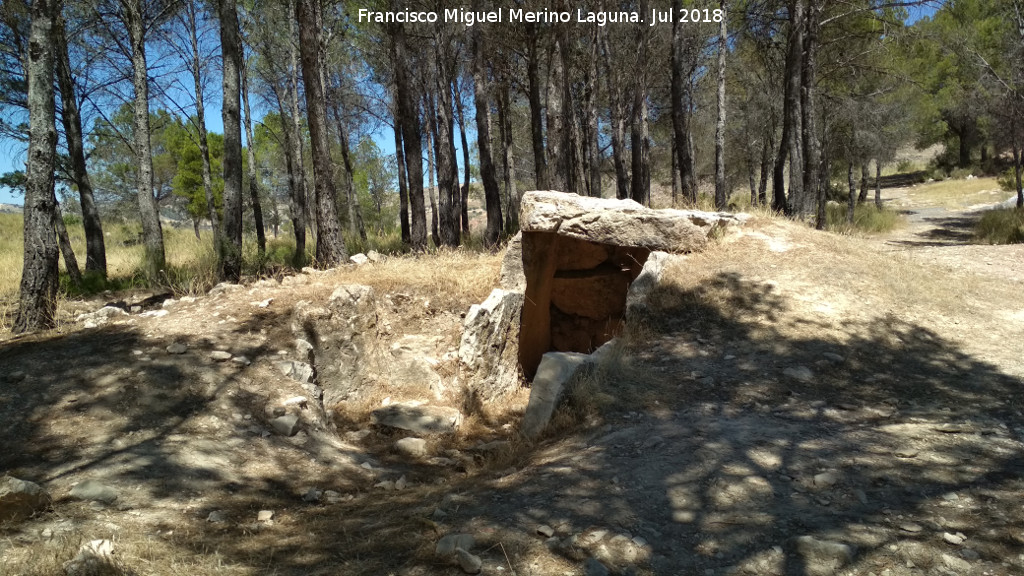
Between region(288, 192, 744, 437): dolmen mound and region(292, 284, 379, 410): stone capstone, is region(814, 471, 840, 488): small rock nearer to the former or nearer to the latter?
region(288, 192, 744, 437): dolmen mound

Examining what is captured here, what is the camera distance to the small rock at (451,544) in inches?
102

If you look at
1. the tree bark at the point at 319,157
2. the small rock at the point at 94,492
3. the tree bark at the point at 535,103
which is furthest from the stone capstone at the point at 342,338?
the tree bark at the point at 535,103

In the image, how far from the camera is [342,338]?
6730mm

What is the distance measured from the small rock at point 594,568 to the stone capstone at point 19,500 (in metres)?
2.90

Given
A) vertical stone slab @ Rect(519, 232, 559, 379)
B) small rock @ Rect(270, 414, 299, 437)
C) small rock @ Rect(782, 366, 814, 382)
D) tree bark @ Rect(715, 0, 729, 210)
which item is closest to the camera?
small rock @ Rect(270, 414, 299, 437)

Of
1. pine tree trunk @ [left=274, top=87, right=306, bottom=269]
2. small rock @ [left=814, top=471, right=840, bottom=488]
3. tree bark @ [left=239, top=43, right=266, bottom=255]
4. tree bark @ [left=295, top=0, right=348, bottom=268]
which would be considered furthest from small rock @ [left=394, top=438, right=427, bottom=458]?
tree bark @ [left=239, top=43, right=266, bottom=255]

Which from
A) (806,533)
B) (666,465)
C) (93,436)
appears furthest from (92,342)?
(806,533)

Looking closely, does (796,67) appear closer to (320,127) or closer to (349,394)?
(320,127)

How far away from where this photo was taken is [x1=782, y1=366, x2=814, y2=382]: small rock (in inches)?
205

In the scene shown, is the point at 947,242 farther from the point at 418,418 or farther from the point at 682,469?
the point at 682,469

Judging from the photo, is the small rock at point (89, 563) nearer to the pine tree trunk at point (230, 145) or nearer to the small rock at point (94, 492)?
the small rock at point (94, 492)

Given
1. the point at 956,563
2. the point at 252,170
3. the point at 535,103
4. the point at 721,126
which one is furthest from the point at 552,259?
the point at 252,170

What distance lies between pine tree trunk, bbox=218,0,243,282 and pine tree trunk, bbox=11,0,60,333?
2637 millimetres

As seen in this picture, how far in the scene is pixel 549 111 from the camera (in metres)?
10.2
